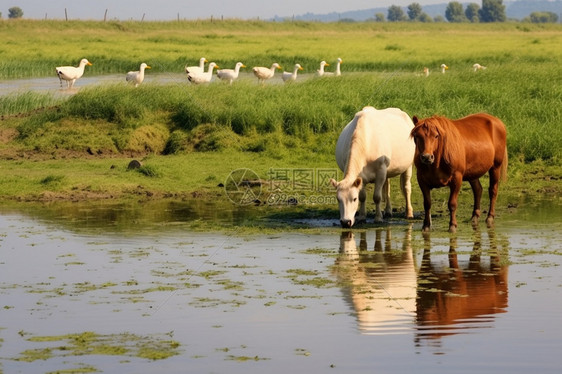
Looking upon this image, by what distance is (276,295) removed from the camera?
1041cm

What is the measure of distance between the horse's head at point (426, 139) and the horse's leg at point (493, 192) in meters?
1.55

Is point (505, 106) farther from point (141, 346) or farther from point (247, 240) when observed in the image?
point (141, 346)

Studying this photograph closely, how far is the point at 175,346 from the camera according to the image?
848 cm

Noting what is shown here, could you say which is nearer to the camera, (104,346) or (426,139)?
(104,346)

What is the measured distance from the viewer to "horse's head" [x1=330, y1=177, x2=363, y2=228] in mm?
13984

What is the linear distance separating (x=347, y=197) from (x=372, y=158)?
118 centimetres

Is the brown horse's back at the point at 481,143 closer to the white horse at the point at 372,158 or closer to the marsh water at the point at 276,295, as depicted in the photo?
the marsh water at the point at 276,295

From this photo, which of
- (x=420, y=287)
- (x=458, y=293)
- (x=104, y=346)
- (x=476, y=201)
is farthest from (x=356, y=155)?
(x=104, y=346)

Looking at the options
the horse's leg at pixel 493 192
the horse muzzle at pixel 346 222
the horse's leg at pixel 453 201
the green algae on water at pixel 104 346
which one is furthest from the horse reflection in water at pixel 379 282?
the green algae on water at pixel 104 346

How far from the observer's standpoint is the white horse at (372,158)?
14070 millimetres

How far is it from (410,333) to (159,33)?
215ft

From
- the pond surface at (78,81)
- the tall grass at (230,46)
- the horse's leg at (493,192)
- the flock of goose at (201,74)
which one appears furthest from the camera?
the tall grass at (230,46)

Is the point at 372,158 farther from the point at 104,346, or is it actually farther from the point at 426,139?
the point at 104,346

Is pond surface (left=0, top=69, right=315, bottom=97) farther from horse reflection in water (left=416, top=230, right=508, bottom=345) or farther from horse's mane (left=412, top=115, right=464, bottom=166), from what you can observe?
horse reflection in water (left=416, top=230, right=508, bottom=345)
